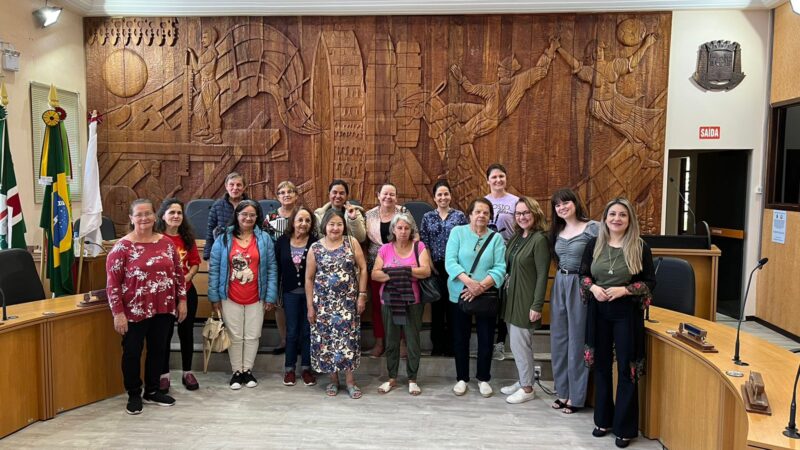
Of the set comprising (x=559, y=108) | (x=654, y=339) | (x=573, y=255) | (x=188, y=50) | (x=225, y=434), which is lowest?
(x=225, y=434)

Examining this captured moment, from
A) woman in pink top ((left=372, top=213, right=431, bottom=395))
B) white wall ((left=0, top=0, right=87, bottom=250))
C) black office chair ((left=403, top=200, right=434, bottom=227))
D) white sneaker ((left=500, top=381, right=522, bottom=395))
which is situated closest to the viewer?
woman in pink top ((left=372, top=213, right=431, bottom=395))

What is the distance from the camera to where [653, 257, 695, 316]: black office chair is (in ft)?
13.9

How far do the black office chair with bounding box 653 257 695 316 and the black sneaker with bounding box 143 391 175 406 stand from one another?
3.88 meters

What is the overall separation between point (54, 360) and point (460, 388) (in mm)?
3011

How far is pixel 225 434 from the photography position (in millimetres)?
3686

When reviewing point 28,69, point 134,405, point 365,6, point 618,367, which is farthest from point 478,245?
point 28,69

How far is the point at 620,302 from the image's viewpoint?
3402mm

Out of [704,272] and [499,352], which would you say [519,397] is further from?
[704,272]

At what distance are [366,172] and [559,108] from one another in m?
2.60

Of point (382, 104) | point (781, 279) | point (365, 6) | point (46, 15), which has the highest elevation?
point (365, 6)

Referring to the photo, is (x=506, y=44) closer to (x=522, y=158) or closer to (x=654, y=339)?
(x=522, y=158)

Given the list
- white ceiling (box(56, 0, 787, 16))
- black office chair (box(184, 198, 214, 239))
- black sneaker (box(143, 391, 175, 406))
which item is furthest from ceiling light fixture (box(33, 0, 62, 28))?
black sneaker (box(143, 391, 175, 406))

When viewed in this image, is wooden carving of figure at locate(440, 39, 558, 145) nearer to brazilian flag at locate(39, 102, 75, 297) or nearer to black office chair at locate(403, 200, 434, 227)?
black office chair at locate(403, 200, 434, 227)

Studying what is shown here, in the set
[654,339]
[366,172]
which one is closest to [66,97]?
[366,172]
